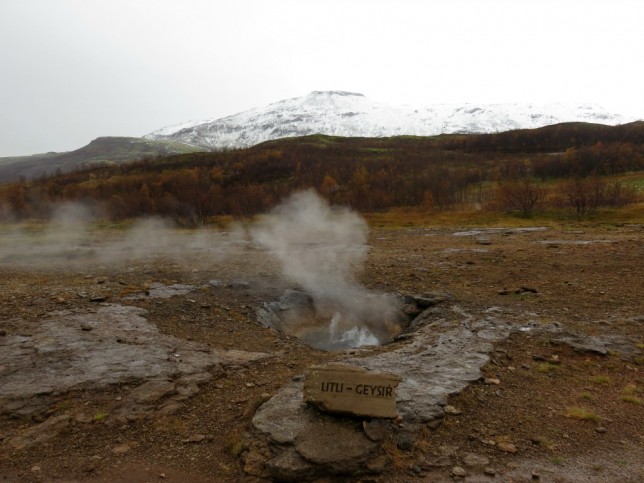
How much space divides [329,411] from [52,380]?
327cm

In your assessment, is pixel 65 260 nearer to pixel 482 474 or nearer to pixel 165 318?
pixel 165 318

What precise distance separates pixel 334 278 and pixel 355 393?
22.2ft

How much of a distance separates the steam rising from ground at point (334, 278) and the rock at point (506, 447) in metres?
4.17

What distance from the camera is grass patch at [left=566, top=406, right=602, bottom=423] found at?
4.06 m

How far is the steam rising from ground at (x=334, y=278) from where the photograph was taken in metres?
8.24

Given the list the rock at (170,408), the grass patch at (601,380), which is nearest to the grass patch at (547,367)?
the grass patch at (601,380)

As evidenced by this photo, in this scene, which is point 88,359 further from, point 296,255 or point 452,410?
point 296,255

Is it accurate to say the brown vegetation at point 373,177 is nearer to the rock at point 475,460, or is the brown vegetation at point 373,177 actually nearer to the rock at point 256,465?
the rock at point 256,465

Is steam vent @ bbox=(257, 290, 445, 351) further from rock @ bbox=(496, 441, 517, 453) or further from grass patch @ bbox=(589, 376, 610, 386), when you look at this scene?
rock @ bbox=(496, 441, 517, 453)

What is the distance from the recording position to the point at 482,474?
131 inches

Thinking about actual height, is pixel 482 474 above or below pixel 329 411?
below

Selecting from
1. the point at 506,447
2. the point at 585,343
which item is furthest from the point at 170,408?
the point at 585,343

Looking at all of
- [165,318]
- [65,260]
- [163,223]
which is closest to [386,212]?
[163,223]

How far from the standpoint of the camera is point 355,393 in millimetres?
3682
